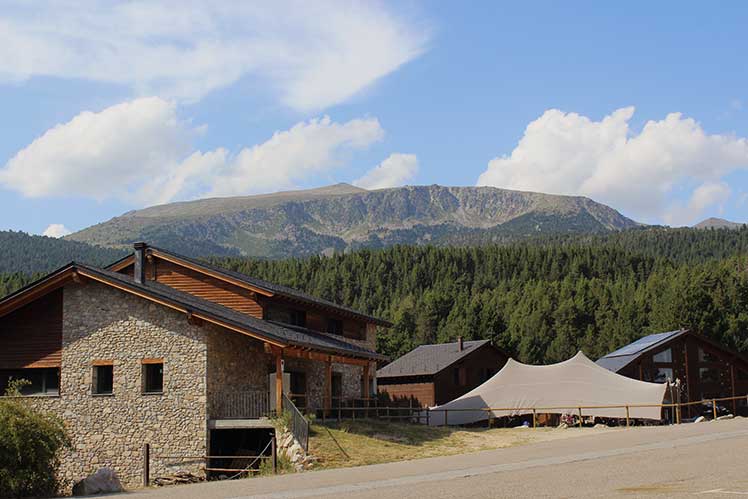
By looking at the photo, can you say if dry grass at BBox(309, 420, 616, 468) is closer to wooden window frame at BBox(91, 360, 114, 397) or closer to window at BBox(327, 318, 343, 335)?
wooden window frame at BBox(91, 360, 114, 397)

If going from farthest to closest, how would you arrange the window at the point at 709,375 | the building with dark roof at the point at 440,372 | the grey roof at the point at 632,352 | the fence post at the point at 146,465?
the building with dark roof at the point at 440,372 < the window at the point at 709,375 < the grey roof at the point at 632,352 < the fence post at the point at 146,465

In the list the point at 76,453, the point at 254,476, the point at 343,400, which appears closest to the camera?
the point at 254,476

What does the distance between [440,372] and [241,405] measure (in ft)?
99.2

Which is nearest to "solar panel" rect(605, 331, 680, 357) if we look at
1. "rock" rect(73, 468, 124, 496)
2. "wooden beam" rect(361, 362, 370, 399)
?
"wooden beam" rect(361, 362, 370, 399)

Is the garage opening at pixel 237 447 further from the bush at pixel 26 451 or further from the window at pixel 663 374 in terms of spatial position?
the window at pixel 663 374

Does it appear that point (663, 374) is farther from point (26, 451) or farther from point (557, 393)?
point (26, 451)

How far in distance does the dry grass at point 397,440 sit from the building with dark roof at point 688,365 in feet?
66.2

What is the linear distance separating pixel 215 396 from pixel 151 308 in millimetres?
3955

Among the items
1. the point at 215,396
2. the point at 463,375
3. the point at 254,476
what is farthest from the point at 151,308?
the point at 463,375

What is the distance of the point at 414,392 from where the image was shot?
62969mm

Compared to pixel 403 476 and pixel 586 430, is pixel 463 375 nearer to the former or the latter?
pixel 586 430

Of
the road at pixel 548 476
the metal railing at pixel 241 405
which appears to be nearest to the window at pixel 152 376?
the metal railing at pixel 241 405

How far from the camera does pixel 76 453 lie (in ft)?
106

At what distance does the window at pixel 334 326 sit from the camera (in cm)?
4534
